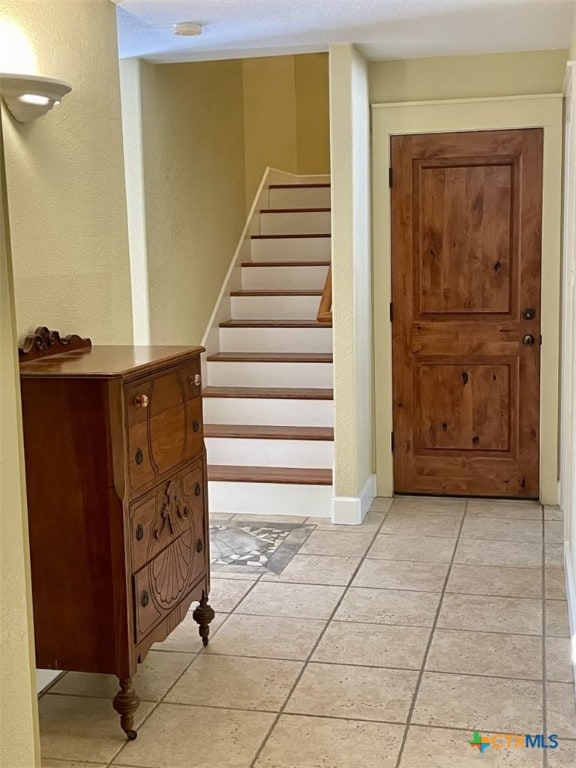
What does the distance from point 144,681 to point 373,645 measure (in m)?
0.80

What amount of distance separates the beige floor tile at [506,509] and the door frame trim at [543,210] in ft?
0.42

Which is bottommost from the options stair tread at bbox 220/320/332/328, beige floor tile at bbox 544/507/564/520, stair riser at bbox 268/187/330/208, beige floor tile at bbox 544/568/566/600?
beige floor tile at bbox 544/568/566/600

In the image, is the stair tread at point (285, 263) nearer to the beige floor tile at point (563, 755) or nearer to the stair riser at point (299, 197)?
the stair riser at point (299, 197)

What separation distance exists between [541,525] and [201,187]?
2.78 metres

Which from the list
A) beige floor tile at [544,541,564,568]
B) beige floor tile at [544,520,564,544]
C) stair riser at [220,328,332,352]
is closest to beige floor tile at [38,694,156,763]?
beige floor tile at [544,541,564,568]

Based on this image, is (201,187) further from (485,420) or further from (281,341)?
(485,420)

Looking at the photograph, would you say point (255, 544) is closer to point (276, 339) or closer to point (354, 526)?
point (354, 526)

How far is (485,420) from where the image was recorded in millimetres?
5000

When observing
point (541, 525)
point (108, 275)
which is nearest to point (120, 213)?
point (108, 275)

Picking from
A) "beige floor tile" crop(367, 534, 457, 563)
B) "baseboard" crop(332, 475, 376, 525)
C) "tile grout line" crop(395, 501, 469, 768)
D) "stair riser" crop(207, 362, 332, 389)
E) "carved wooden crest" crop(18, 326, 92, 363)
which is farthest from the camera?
"stair riser" crop(207, 362, 332, 389)

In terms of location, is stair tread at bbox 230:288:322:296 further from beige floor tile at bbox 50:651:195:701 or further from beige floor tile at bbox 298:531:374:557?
beige floor tile at bbox 50:651:195:701

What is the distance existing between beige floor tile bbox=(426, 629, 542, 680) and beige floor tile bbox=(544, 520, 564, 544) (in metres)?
1.17

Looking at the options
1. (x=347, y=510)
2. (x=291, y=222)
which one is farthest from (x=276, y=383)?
(x=291, y=222)

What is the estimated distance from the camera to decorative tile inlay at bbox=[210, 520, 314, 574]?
4.08 meters
